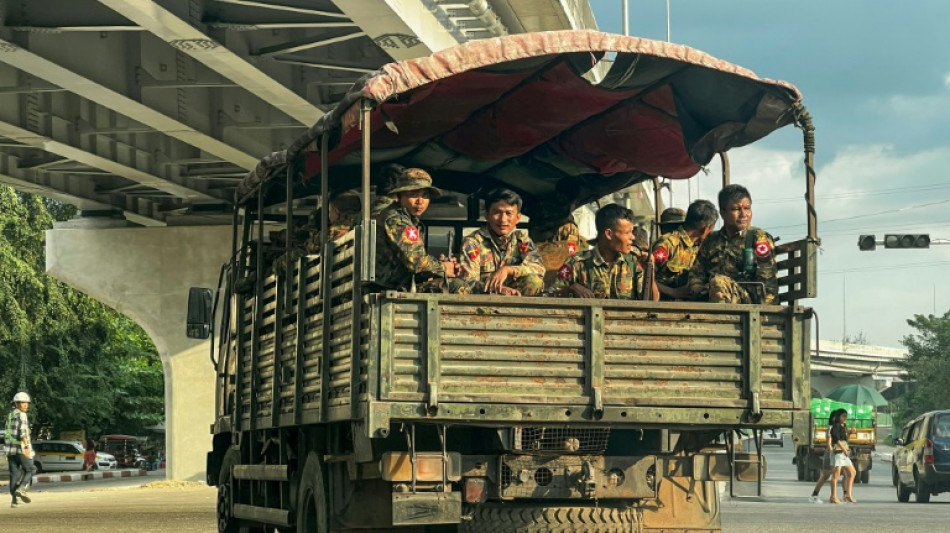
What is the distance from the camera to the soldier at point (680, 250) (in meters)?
11.5

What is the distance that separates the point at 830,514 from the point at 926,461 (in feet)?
19.2

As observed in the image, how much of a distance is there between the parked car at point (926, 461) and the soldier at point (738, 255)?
1645cm

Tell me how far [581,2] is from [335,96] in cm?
451

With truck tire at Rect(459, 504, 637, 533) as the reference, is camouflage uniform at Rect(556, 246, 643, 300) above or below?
above

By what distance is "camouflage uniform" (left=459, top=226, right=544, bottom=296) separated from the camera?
10531 mm

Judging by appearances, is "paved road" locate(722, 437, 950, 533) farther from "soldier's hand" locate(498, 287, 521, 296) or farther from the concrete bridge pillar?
the concrete bridge pillar

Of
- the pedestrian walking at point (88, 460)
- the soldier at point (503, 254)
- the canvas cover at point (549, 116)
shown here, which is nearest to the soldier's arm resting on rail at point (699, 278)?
the canvas cover at point (549, 116)

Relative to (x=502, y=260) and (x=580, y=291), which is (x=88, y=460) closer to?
(x=502, y=260)

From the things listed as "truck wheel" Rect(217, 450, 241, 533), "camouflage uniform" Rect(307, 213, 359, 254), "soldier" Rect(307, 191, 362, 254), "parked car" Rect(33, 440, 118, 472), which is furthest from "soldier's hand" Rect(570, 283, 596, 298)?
"parked car" Rect(33, 440, 118, 472)

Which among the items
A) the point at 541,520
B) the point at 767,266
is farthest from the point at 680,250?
the point at 541,520

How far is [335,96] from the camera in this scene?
974 inches

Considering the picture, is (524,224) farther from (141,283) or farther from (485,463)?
(141,283)

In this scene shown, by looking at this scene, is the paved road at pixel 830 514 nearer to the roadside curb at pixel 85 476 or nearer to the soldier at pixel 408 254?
the soldier at pixel 408 254

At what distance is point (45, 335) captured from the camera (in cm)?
4772
